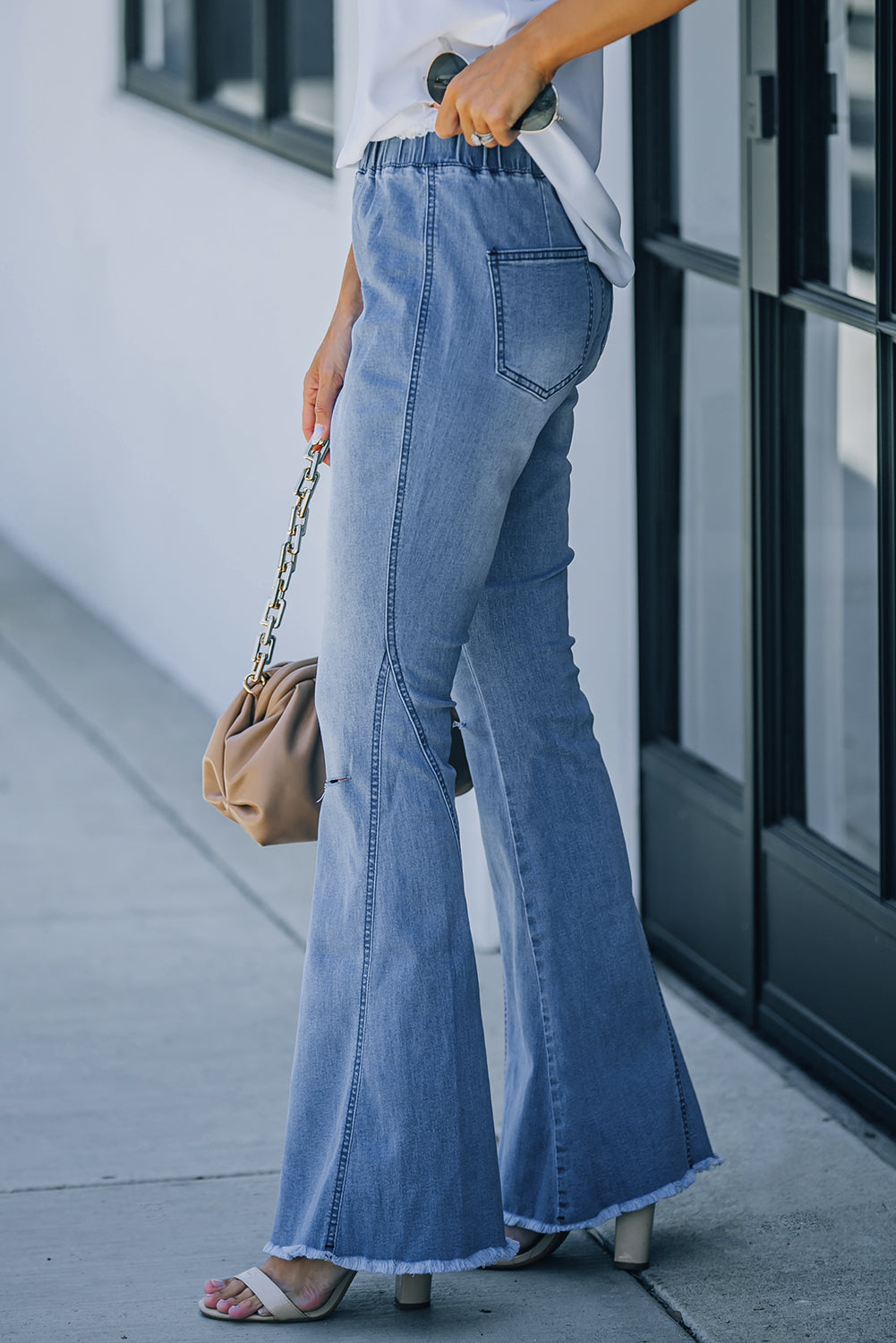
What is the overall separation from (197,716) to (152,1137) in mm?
2209

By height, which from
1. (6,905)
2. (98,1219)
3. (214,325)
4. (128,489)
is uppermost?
(214,325)

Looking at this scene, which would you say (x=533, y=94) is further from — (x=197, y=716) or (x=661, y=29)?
(x=197, y=716)

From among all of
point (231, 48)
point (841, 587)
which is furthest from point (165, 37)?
point (841, 587)

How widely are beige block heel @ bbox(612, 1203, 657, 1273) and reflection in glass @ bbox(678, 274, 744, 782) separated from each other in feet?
3.31

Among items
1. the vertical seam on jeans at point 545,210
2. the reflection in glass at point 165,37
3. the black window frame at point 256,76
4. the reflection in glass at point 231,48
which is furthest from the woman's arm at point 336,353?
the reflection in glass at point 165,37

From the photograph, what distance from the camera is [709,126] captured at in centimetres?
315

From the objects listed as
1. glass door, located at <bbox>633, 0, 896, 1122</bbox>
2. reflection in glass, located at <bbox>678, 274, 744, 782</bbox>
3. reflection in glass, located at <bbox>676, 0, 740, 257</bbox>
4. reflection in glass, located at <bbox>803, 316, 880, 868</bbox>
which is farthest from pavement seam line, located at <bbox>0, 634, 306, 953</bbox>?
reflection in glass, located at <bbox>676, 0, 740, 257</bbox>

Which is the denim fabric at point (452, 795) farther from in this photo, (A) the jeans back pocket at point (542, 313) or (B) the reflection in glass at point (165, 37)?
(B) the reflection in glass at point (165, 37)

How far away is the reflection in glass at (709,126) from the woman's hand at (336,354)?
0.95 meters

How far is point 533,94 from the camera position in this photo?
1.98 m

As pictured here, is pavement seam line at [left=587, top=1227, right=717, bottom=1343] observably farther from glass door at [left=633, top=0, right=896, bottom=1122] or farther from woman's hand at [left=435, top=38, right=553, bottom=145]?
woman's hand at [left=435, top=38, right=553, bottom=145]

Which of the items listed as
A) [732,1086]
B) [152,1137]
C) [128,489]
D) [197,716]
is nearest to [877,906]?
[732,1086]

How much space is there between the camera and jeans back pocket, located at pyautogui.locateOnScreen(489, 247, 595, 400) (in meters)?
2.06

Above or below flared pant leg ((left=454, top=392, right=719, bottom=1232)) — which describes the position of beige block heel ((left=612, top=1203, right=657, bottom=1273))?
below
